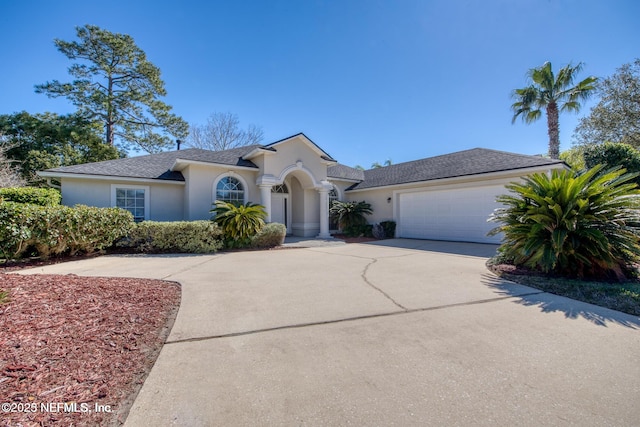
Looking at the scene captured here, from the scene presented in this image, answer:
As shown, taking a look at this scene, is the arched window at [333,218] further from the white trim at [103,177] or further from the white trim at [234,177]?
the white trim at [103,177]

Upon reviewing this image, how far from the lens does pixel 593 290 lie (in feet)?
16.1

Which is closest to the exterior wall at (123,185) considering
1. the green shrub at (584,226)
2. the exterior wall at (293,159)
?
the exterior wall at (293,159)

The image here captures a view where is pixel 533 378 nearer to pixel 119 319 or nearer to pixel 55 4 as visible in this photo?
pixel 119 319

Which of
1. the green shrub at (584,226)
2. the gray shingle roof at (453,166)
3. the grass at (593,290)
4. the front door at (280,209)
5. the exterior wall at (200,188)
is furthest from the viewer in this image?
the front door at (280,209)

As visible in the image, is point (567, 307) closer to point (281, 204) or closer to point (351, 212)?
point (351, 212)

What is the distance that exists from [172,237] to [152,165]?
5.90m

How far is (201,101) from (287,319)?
2392cm

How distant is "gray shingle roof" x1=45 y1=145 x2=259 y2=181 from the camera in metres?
11.6

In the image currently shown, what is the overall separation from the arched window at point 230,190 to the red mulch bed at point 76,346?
843 centimetres

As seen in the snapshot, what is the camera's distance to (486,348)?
2.97 meters

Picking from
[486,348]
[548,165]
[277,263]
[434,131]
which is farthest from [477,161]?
[486,348]

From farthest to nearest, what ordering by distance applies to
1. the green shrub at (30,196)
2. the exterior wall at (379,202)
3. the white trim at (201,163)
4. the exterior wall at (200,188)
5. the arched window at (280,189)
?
the exterior wall at (379,202) < the arched window at (280,189) < the exterior wall at (200,188) < the white trim at (201,163) < the green shrub at (30,196)

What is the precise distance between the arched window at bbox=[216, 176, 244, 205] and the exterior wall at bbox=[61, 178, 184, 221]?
2035 mm

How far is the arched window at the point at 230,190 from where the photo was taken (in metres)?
12.9
